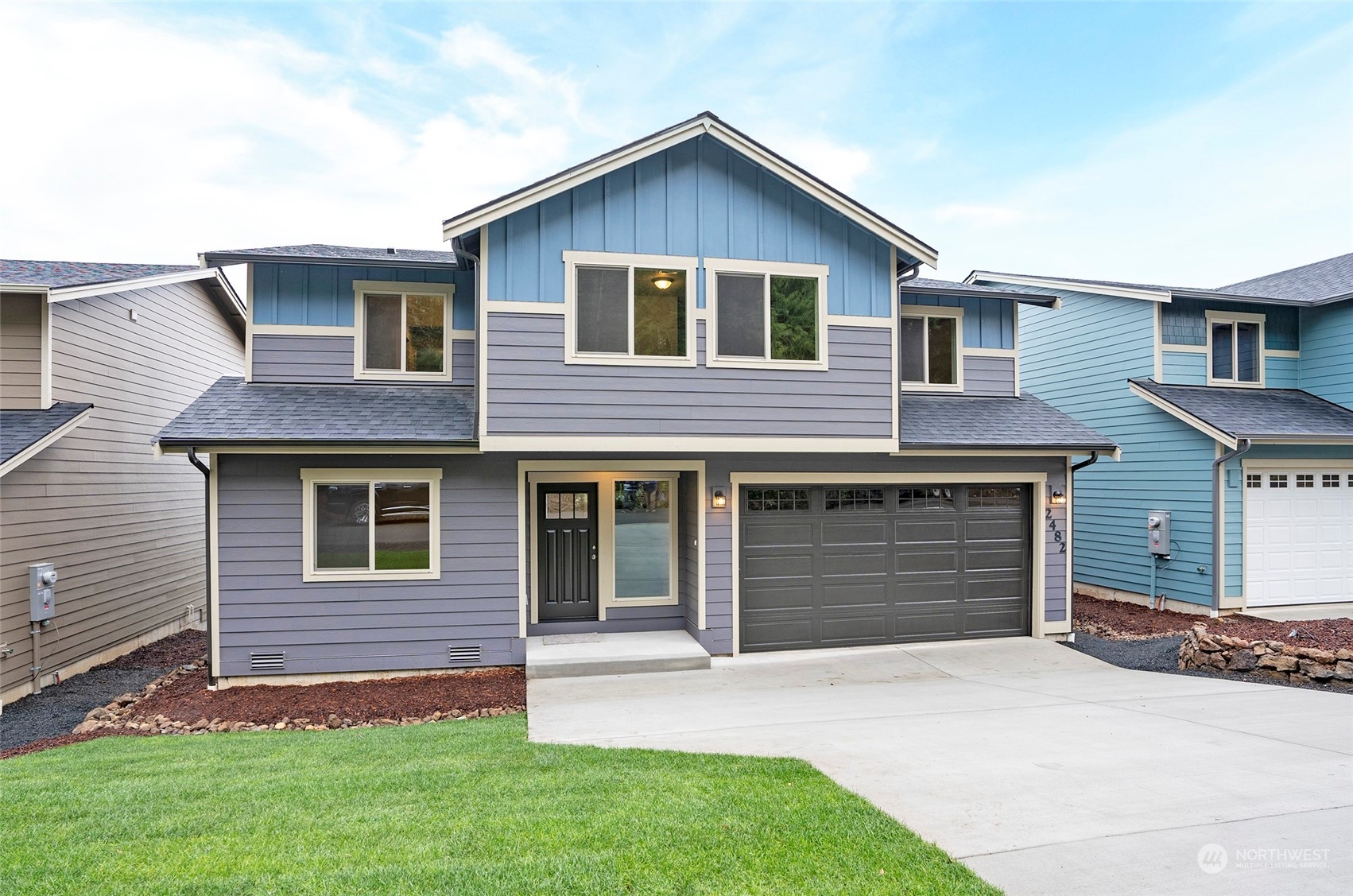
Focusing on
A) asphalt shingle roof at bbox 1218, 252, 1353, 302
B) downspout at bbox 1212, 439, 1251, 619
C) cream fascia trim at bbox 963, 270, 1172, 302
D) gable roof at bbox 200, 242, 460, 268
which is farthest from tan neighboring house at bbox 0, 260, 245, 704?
asphalt shingle roof at bbox 1218, 252, 1353, 302

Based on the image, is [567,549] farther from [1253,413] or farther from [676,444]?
[1253,413]

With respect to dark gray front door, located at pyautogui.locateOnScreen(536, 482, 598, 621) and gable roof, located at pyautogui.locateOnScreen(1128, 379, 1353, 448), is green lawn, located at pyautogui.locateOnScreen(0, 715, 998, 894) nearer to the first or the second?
dark gray front door, located at pyautogui.locateOnScreen(536, 482, 598, 621)

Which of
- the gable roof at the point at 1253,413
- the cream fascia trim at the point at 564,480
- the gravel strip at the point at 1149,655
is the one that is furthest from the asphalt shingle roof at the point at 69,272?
the gable roof at the point at 1253,413

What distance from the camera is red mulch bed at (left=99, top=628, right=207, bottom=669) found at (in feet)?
30.5

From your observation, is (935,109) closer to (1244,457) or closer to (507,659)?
(1244,457)

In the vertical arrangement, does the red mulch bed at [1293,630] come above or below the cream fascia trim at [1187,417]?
below

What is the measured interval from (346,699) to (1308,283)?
1753 cm

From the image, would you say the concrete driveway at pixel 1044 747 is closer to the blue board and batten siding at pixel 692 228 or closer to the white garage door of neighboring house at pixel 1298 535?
the blue board and batten siding at pixel 692 228

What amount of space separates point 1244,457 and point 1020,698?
23.5ft

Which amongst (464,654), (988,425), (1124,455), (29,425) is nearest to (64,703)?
(29,425)

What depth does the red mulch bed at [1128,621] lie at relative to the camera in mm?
10305

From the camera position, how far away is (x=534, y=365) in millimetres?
7848

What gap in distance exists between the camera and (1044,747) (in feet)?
17.9

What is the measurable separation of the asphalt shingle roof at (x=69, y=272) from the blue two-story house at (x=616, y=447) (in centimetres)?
182
